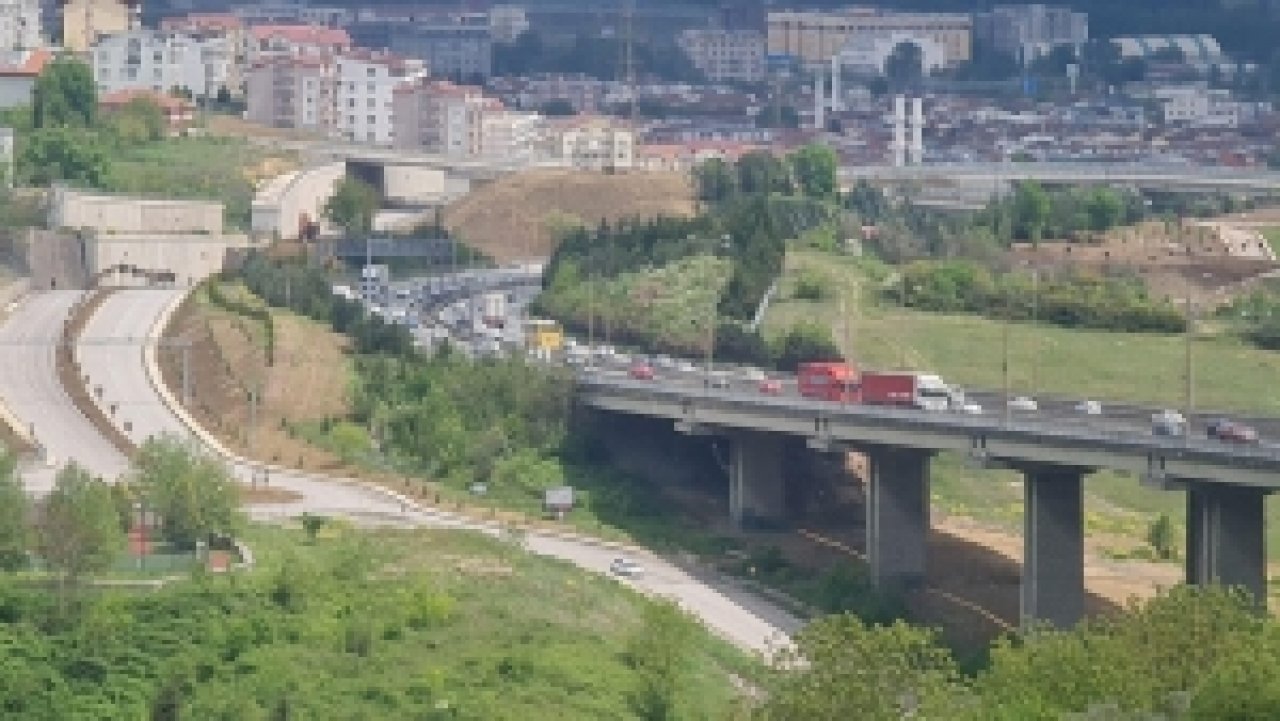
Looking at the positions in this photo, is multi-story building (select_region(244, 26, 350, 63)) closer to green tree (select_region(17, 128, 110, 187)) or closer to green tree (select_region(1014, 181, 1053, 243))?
green tree (select_region(1014, 181, 1053, 243))

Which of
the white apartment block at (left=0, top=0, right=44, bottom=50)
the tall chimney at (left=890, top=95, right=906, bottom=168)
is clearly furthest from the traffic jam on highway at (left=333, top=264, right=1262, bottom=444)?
the tall chimney at (left=890, top=95, right=906, bottom=168)

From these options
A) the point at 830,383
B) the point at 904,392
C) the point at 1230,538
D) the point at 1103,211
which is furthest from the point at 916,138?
the point at 1230,538

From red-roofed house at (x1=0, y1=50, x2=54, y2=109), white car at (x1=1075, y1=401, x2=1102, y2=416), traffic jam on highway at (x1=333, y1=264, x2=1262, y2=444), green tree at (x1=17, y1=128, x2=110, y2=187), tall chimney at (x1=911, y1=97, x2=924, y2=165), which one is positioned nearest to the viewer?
white car at (x1=1075, y1=401, x2=1102, y2=416)

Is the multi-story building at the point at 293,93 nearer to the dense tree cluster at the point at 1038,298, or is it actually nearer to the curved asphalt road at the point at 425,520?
the dense tree cluster at the point at 1038,298

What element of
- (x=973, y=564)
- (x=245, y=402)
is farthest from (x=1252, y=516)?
(x=245, y=402)

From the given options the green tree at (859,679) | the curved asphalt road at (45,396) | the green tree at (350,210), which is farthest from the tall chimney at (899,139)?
the green tree at (859,679)

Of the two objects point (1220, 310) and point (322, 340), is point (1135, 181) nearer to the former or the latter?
point (1220, 310)
